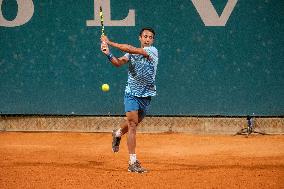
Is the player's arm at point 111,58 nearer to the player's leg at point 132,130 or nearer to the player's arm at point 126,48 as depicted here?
the player's arm at point 126,48

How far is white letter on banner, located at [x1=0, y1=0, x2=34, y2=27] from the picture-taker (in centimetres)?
967

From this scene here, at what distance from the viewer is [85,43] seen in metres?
9.63

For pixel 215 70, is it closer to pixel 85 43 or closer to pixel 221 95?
pixel 221 95

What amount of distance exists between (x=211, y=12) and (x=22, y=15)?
346 cm

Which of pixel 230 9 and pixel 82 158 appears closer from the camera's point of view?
pixel 82 158

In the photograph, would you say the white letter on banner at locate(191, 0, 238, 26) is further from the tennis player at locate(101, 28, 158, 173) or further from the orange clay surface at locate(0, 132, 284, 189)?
the tennis player at locate(101, 28, 158, 173)

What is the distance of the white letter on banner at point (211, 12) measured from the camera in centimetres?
927

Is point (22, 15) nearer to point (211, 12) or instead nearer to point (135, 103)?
point (211, 12)

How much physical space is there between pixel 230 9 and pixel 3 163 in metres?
4.82

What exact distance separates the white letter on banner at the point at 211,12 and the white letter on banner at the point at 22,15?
3.00 meters

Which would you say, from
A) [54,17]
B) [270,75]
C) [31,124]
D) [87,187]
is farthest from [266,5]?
[87,187]

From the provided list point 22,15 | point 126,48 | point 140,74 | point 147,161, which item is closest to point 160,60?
point 22,15

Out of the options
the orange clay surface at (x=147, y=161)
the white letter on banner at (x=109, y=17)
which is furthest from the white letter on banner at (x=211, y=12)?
the orange clay surface at (x=147, y=161)

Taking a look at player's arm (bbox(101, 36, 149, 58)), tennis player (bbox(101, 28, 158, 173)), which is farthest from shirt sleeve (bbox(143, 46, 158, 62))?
player's arm (bbox(101, 36, 149, 58))
